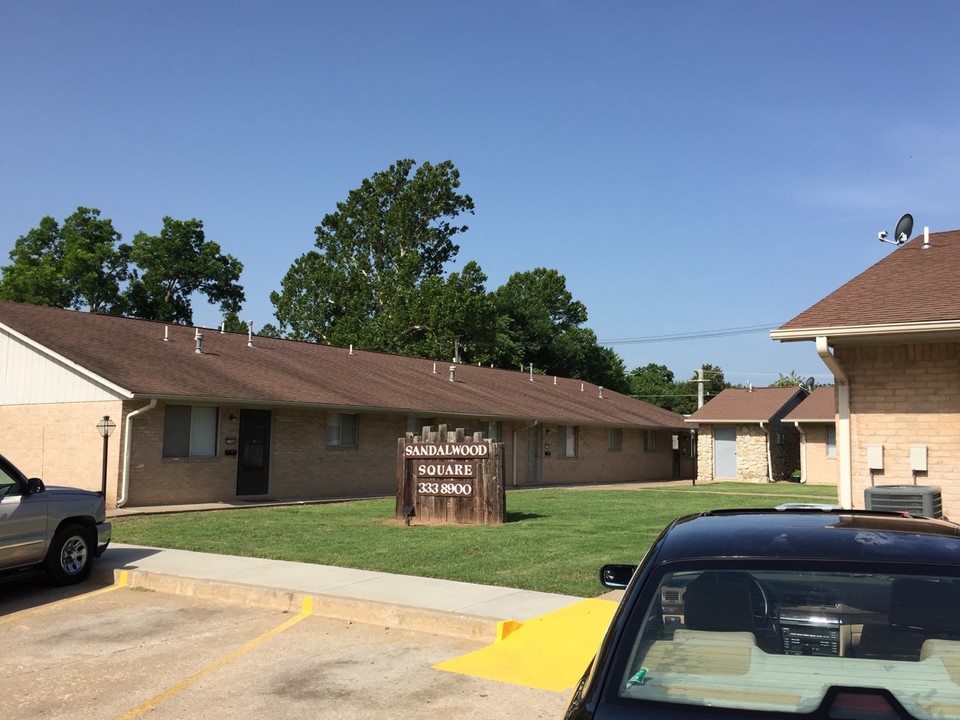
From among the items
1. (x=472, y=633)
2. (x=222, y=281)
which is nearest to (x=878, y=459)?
(x=472, y=633)

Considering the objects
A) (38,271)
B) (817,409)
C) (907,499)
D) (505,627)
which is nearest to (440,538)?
(505,627)

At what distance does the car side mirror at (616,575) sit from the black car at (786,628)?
914 mm

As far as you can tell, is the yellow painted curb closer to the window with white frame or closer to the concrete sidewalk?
the concrete sidewalk

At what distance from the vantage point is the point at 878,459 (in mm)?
11703

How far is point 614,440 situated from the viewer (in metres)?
38.2

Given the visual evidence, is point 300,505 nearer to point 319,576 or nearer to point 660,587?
point 319,576

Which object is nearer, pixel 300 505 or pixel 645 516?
pixel 645 516

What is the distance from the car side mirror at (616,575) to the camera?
4543 mm

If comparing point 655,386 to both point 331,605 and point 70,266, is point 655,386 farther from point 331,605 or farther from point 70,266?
point 331,605

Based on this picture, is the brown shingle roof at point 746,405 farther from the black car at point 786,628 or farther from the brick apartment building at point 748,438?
the black car at point 786,628

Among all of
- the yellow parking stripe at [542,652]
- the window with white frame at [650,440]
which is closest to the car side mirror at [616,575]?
the yellow parking stripe at [542,652]

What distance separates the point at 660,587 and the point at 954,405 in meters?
9.84

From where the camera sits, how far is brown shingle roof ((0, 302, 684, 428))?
835 inches

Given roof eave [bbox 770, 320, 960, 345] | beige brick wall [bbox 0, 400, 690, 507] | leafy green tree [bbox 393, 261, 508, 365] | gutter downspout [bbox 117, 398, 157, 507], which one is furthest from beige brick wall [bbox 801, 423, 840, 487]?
gutter downspout [bbox 117, 398, 157, 507]
